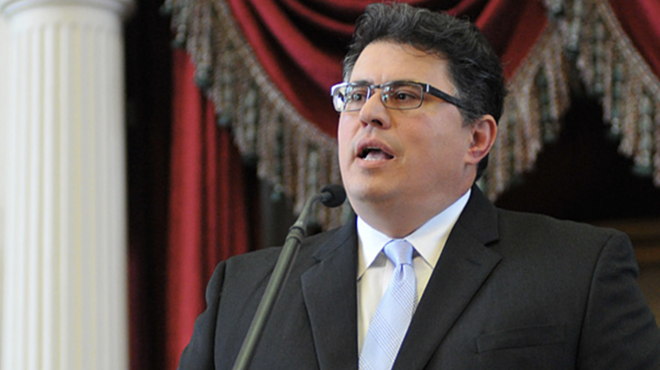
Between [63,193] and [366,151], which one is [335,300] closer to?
[366,151]

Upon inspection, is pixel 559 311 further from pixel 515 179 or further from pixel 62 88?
pixel 62 88

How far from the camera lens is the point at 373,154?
1.50m

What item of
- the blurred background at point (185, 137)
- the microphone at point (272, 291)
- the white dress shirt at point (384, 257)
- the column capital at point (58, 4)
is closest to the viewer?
the microphone at point (272, 291)

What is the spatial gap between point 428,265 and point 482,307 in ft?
0.47

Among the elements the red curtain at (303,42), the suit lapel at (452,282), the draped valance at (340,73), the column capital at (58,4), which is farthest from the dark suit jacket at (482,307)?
the column capital at (58,4)

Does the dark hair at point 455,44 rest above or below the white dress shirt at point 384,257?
above

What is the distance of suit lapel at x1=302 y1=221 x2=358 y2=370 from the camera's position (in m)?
1.40

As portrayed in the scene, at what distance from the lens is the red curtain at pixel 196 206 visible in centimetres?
236

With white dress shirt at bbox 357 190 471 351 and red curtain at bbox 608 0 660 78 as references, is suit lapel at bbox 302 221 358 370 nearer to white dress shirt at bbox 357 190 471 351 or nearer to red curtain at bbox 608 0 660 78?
white dress shirt at bbox 357 190 471 351

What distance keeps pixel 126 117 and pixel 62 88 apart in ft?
0.85

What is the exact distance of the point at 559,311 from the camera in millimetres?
1337

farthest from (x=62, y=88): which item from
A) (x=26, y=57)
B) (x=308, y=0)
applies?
(x=308, y=0)

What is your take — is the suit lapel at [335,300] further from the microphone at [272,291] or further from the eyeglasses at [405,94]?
the eyeglasses at [405,94]

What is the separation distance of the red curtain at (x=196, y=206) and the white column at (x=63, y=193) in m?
0.13
